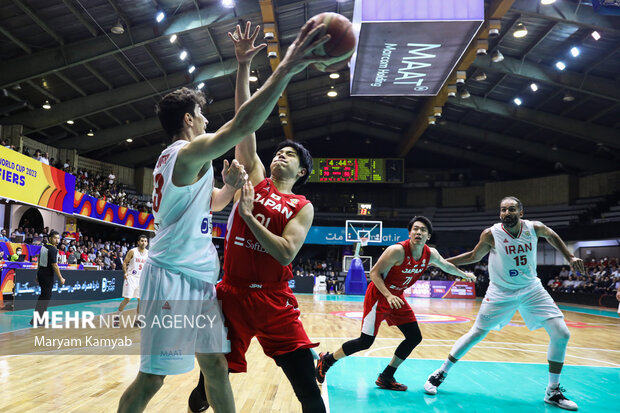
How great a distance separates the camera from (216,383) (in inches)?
92.6

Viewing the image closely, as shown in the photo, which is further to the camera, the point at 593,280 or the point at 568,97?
the point at 593,280

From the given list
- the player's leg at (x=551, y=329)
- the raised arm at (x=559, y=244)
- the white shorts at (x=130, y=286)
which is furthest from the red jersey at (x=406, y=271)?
the white shorts at (x=130, y=286)

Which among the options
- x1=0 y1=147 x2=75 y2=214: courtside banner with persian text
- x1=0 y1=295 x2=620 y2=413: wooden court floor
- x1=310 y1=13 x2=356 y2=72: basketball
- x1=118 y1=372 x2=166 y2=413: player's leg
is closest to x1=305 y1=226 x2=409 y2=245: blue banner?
x1=0 y1=147 x2=75 y2=214: courtside banner with persian text

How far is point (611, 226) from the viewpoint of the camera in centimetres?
2120

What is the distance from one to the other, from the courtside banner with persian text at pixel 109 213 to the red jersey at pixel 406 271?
45.2ft

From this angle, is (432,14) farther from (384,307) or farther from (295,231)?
(295,231)

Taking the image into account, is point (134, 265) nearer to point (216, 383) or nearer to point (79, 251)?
point (216, 383)

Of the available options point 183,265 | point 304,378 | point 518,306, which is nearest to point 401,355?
point 518,306

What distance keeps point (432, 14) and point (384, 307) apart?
24.2ft

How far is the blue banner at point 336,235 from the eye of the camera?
26.0m

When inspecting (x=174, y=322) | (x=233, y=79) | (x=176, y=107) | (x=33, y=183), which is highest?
(x=233, y=79)

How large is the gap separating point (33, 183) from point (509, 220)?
1510cm

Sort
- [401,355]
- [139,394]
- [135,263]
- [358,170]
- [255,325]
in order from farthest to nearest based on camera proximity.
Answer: [358,170]
[135,263]
[401,355]
[255,325]
[139,394]

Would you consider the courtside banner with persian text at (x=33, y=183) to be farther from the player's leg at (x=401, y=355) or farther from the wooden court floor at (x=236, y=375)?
the player's leg at (x=401, y=355)
